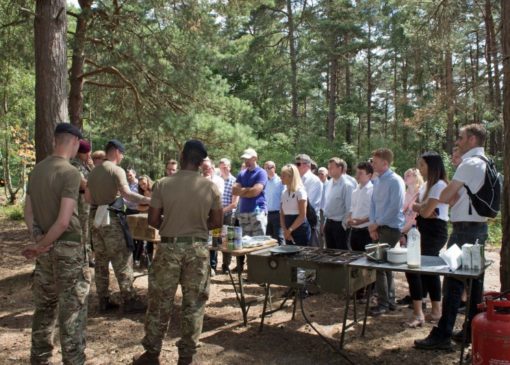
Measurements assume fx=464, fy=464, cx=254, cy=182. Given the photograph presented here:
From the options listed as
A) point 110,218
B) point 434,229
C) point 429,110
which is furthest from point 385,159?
point 429,110

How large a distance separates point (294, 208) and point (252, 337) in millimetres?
2068

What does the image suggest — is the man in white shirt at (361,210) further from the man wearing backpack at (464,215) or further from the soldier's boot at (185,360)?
the soldier's boot at (185,360)

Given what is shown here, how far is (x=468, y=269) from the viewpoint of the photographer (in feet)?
12.4

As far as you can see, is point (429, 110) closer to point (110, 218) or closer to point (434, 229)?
point (434, 229)

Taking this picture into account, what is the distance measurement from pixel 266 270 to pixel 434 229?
74.8 inches

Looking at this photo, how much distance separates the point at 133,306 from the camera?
5570mm

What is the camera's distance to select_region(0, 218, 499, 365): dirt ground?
4297mm

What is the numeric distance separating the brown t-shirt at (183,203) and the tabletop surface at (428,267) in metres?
1.39

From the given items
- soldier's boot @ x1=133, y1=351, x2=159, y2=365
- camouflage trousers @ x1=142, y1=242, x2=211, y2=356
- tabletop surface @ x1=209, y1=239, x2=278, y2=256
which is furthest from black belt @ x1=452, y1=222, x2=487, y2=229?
soldier's boot @ x1=133, y1=351, x2=159, y2=365

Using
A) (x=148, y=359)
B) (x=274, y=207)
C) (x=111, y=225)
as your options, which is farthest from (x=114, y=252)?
(x=274, y=207)

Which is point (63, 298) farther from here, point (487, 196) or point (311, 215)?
point (311, 215)

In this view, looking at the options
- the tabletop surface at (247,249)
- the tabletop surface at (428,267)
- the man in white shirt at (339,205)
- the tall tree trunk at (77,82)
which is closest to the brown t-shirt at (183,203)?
the tabletop surface at (247,249)

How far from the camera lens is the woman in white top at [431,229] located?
4.94m

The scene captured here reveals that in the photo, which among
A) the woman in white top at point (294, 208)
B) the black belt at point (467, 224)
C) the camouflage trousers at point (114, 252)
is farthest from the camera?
the woman in white top at point (294, 208)
